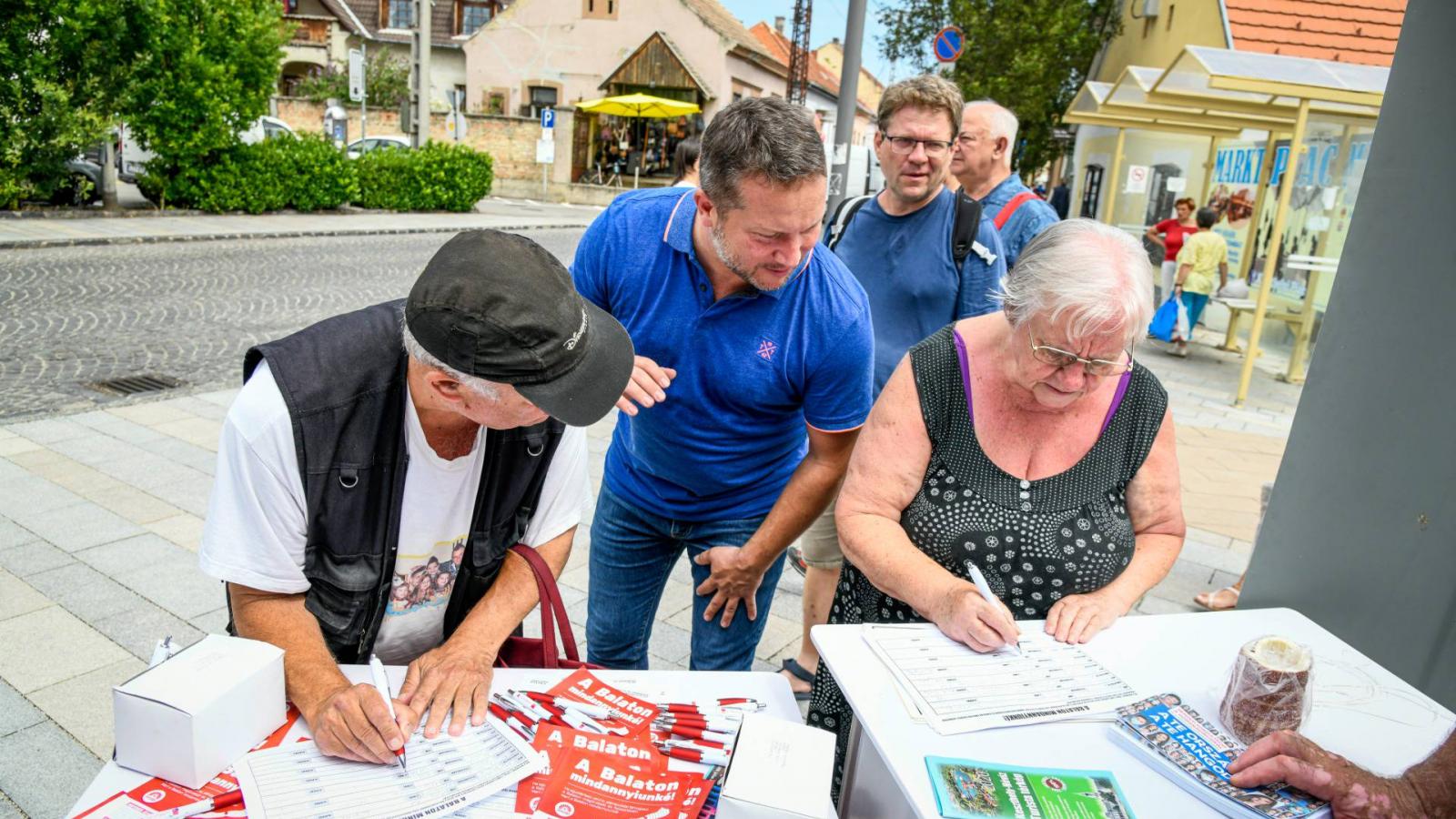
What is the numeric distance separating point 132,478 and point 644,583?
3.42 m

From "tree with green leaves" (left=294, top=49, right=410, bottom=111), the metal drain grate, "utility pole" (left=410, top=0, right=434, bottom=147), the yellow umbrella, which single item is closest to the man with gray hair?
the metal drain grate

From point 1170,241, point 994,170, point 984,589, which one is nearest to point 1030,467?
point 984,589

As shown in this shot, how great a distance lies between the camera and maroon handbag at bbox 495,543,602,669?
186 cm

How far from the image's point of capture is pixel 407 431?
5.69 ft

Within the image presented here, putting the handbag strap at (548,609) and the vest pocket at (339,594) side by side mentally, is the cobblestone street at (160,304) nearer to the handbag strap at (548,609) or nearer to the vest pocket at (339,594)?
the vest pocket at (339,594)

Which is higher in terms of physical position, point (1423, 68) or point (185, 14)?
point (185, 14)

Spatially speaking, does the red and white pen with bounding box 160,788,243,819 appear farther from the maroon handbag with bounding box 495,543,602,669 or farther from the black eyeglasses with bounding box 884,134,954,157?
the black eyeglasses with bounding box 884,134,954,157

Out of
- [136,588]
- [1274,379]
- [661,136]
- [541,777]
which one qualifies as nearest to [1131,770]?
[541,777]

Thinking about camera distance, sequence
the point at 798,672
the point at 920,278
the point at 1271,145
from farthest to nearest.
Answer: the point at 1271,145 < the point at 920,278 < the point at 798,672

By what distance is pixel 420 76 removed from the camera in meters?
18.3

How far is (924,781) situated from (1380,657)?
1739 mm

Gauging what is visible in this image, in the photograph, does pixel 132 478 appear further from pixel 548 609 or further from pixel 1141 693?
pixel 1141 693

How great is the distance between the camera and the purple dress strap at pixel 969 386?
2.06m

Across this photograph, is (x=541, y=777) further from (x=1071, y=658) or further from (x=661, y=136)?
(x=661, y=136)
